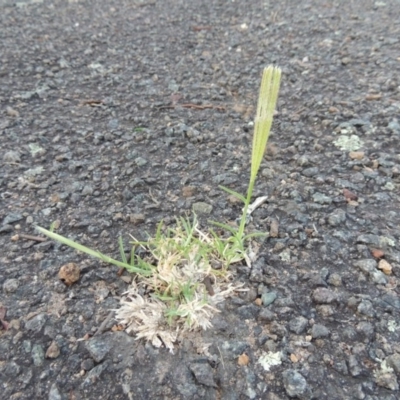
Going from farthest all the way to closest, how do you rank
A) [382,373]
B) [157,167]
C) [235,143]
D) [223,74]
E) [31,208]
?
[223,74]
[235,143]
[157,167]
[31,208]
[382,373]

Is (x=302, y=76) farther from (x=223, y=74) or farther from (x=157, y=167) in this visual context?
(x=157, y=167)

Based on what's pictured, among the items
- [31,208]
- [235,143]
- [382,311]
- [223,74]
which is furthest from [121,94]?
[382,311]

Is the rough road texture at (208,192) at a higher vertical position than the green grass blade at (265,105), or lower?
lower

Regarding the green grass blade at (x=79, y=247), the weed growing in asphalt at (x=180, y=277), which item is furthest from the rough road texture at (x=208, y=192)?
the green grass blade at (x=79, y=247)

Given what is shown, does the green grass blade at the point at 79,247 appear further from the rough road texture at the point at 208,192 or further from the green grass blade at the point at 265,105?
the green grass blade at the point at 265,105

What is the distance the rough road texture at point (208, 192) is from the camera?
1.15 m

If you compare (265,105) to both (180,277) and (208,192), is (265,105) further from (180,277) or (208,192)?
(208,192)

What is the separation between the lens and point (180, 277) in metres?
1.32

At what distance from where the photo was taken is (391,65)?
2.66 metres

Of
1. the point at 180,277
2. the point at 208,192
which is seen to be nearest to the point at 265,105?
the point at 180,277

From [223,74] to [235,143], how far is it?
0.87 metres

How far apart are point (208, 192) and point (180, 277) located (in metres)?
0.53

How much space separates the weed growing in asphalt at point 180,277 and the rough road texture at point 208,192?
47mm

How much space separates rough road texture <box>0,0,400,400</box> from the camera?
1153 millimetres
